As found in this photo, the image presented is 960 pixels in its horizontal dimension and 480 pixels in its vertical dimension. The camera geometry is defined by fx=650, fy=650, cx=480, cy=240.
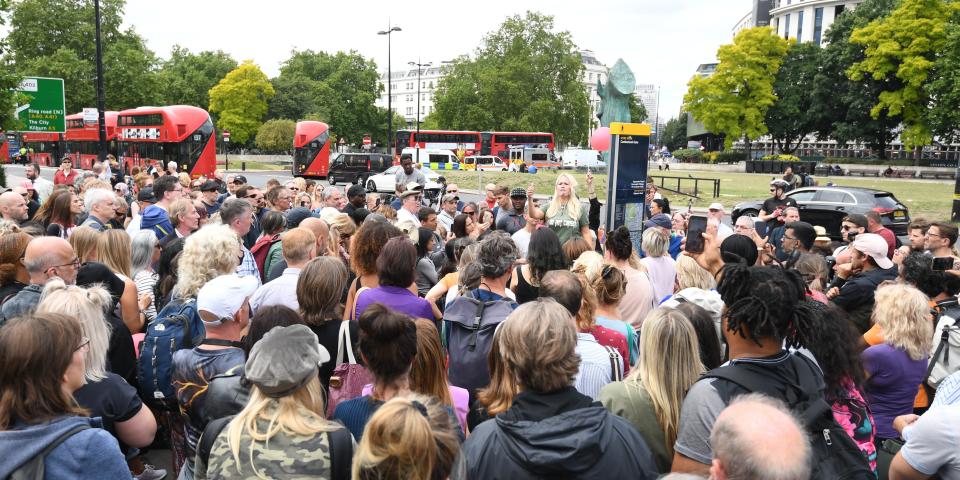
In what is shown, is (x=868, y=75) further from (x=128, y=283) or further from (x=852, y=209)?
(x=128, y=283)

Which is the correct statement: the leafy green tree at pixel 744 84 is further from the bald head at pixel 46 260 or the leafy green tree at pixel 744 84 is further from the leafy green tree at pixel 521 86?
the bald head at pixel 46 260

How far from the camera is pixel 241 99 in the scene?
6725cm

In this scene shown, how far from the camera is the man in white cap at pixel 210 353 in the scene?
3102mm

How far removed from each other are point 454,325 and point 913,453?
2.28 m

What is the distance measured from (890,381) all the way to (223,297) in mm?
3855

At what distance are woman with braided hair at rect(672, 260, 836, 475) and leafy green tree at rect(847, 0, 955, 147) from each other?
189 ft

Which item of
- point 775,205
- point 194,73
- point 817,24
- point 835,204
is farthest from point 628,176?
point 817,24

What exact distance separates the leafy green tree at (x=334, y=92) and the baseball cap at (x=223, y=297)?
69814 millimetres

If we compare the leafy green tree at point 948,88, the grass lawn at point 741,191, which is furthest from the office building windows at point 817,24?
the grass lawn at point 741,191

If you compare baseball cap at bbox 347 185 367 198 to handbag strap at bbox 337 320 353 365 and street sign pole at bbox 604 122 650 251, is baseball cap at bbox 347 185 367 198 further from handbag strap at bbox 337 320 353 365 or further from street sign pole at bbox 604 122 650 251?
handbag strap at bbox 337 320 353 365

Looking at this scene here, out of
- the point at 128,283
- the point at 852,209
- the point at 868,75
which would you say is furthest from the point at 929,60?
the point at 128,283

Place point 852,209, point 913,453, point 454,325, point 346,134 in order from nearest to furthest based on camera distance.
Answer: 1. point 913,453
2. point 454,325
3. point 852,209
4. point 346,134

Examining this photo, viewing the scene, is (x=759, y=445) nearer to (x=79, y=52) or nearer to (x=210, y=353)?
(x=210, y=353)

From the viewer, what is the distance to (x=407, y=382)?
9.33 ft
